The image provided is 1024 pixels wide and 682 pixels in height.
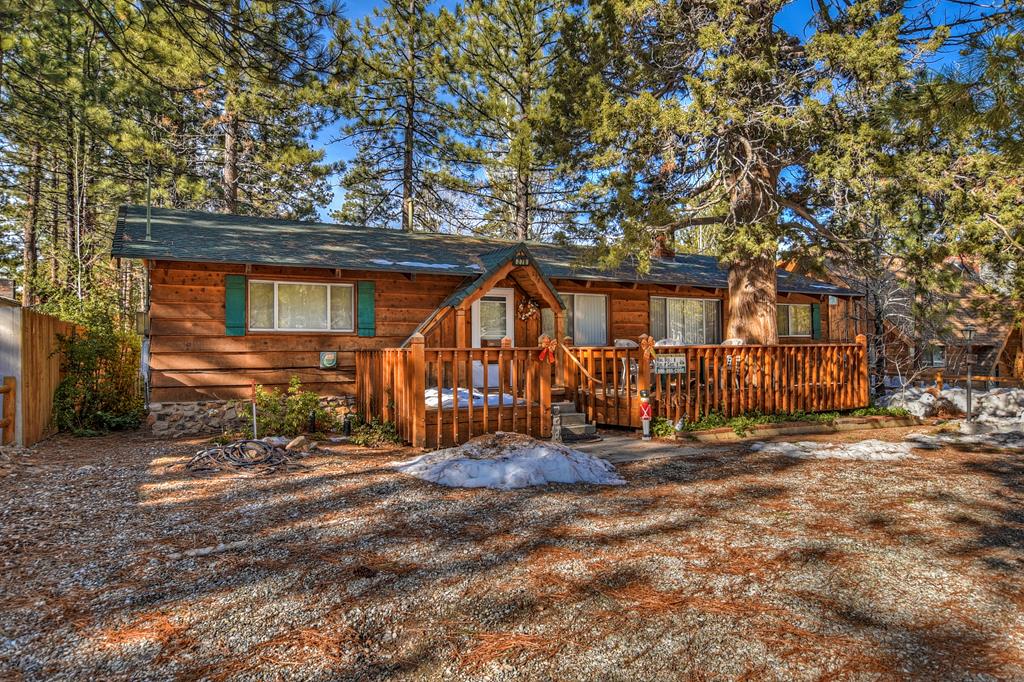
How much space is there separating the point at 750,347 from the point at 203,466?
855 cm

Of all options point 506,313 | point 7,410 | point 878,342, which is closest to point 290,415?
point 7,410

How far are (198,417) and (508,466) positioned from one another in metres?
6.29

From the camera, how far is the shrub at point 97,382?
9148mm

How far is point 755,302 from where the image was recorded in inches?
478

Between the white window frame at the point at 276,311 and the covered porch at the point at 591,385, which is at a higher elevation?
the white window frame at the point at 276,311

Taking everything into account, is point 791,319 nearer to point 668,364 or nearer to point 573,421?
point 668,364

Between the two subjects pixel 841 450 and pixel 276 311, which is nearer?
pixel 841 450

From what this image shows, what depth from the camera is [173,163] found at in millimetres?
17312

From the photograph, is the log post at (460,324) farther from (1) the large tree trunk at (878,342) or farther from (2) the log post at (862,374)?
(1) the large tree trunk at (878,342)

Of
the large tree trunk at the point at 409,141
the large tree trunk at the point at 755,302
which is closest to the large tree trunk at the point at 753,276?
the large tree trunk at the point at 755,302

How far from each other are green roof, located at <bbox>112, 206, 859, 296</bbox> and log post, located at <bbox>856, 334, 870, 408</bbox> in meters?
3.73

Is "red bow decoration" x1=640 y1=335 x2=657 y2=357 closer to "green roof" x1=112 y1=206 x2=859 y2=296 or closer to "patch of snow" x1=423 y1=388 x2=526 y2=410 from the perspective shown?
"patch of snow" x1=423 y1=388 x2=526 y2=410

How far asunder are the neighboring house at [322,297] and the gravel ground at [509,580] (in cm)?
401

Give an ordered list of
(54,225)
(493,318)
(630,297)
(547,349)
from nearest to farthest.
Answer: (547,349) → (493,318) → (630,297) → (54,225)
